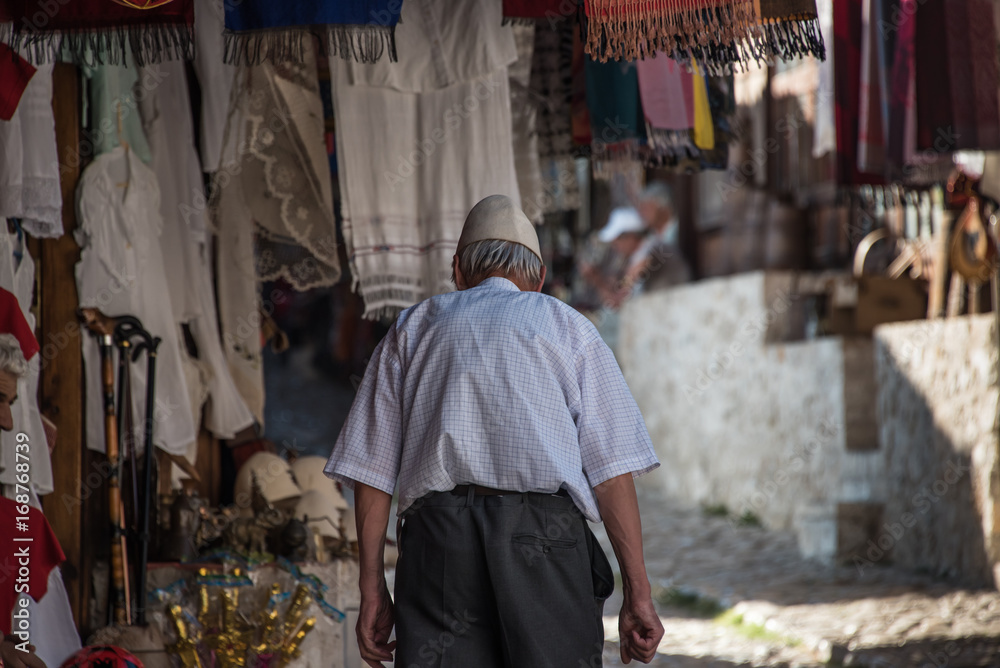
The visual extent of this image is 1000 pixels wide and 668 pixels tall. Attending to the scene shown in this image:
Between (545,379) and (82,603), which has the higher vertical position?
(545,379)

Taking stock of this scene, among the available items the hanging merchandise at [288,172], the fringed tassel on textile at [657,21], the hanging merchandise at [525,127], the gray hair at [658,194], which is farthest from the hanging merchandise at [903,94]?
the gray hair at [658,194]

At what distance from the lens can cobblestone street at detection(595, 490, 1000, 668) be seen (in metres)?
5.70

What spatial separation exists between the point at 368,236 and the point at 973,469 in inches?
204

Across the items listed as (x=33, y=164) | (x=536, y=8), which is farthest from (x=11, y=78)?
(x=536, y=8)

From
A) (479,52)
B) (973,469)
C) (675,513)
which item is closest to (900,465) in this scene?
(973,469)

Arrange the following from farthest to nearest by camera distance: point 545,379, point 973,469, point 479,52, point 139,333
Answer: point 973,469
point 139,333
point 479,52
point 545,379

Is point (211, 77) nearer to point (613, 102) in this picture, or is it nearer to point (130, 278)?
point (130, 278)

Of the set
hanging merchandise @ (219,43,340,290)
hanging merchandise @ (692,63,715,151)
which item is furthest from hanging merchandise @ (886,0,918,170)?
hanging merchandise @ (219,43,340,290)

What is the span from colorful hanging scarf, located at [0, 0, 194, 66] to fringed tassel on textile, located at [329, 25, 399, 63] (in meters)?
0.41

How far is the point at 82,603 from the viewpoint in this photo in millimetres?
3881

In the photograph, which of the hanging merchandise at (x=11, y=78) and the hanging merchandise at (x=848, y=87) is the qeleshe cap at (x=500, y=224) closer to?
the hanging merchandise at (x=11, y=78)

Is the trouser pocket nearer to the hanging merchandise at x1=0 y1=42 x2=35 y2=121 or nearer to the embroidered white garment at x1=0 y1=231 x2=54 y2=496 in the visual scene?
the embroidered white garment at x1=0 y1=231 x2=54 y2=496

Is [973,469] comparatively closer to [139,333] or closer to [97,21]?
[139,333]

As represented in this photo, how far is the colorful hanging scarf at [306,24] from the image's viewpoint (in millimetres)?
2973
